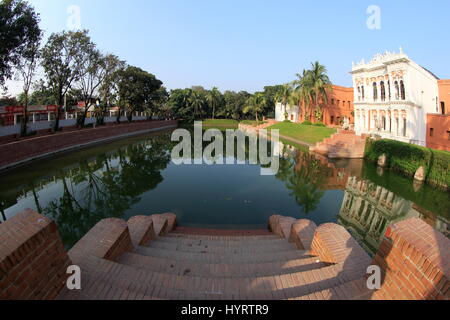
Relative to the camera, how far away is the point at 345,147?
24766 millimetres

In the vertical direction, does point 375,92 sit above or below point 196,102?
below

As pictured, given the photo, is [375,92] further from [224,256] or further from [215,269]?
[215,269]

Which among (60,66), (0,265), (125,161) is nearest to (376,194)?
(0,265)

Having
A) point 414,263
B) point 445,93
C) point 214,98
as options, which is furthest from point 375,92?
point 214,98

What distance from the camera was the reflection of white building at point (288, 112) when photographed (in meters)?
53.1

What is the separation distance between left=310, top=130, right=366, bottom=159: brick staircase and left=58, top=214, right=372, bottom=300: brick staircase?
19.6m

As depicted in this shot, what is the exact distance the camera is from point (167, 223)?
27.7 ft

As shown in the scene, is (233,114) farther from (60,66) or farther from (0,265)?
(0,265)

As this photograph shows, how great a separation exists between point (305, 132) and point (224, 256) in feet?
108

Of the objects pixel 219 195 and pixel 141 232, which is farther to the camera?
pixel 219 195

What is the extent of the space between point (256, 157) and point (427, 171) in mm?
11822

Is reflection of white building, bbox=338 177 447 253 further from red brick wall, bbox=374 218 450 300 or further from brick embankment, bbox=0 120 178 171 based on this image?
brick embankment, bbox=0 120 178 171

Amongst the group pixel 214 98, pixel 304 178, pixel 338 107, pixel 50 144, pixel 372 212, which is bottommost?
pixel 372 212

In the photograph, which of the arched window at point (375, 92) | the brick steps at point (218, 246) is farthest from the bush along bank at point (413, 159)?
the brick steps at point (218, 246)
